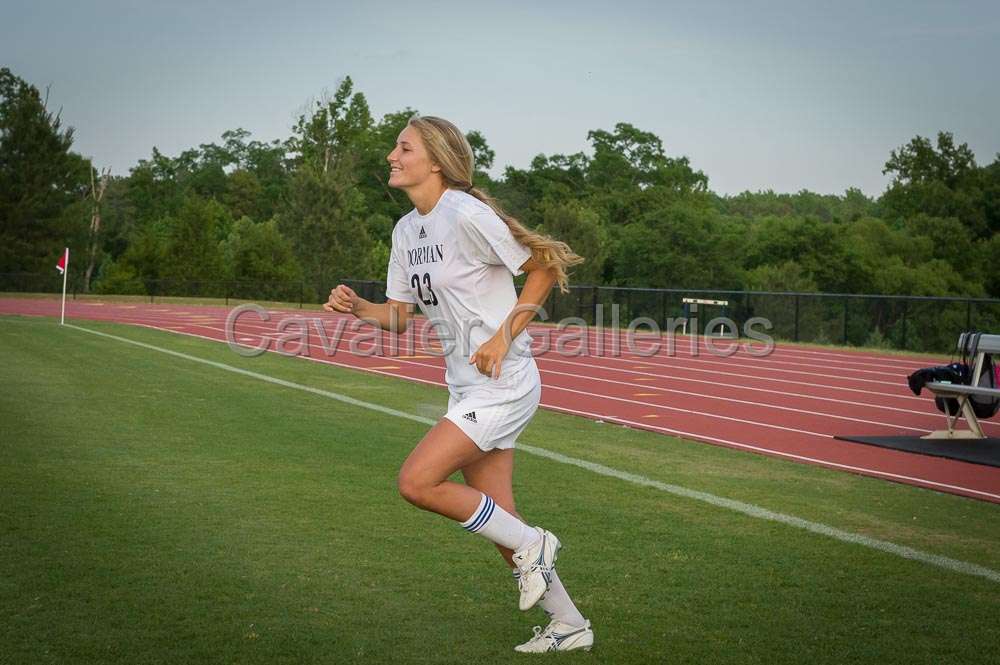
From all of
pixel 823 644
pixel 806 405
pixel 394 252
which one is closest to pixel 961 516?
pixel 823 644

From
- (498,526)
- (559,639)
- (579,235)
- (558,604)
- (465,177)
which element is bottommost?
(559,639)

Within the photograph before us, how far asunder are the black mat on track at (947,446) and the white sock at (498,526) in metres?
7.67

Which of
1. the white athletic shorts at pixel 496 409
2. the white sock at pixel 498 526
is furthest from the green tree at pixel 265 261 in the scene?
the white sock at pixel 498 526

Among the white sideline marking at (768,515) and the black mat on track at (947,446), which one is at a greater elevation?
the black mat on track at (947,446)

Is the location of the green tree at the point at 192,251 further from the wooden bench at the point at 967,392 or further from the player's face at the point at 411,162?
the player's face at the point at 411,162

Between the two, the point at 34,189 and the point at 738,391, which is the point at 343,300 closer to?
the point at 738,391

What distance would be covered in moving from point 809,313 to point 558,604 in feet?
94.9

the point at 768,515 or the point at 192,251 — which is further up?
the point at 192,251

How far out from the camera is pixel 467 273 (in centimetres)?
422

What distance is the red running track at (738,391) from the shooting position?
36.5 ft

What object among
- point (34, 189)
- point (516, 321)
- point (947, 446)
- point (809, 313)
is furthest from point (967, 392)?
point (34, 189)

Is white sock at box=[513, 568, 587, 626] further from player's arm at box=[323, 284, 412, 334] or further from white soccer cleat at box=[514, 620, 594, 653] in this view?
player's arm at box=[323, 284, 412, 334]

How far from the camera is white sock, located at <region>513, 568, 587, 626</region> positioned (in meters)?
4.32

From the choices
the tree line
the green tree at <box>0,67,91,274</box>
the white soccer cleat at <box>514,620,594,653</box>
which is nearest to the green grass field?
the white soccer cleat at <box>514,620,594,653</box>
